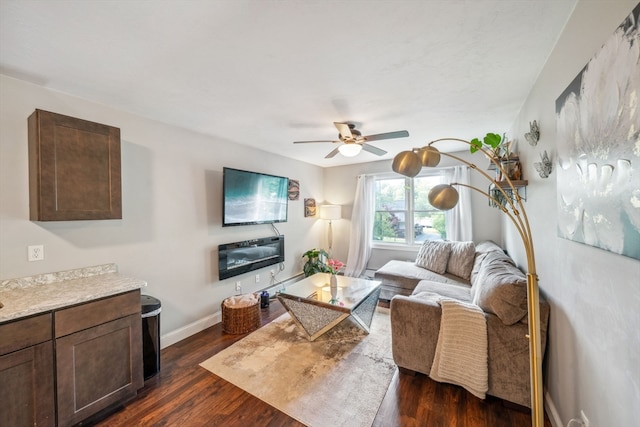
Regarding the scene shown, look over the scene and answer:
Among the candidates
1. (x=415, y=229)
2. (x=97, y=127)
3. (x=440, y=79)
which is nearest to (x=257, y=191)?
(x=97, y=127)

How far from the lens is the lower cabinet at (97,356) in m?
1.53

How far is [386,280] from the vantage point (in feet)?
11.5

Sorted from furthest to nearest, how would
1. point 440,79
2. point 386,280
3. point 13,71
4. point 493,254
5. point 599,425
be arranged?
point 386,280 < point 493,254 < point 440,79 < point 13,71 < point 599,425

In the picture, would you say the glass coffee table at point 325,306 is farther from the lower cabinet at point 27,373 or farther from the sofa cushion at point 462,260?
the lower cabinet at point 27,373

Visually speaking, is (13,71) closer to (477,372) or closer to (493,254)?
(477,372)

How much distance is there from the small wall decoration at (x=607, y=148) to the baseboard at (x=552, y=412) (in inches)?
46.6

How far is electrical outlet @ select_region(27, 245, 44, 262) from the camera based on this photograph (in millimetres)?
1829

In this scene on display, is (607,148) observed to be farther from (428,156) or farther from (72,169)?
(72,169)

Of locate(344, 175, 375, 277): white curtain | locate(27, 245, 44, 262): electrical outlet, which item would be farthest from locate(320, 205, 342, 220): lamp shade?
locate(27, 245, 44, 262): electrical outlet

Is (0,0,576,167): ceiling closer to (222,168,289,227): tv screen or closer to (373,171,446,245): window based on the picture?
(222,168,289,227): tv screen

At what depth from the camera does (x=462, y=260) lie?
3459 millimetres

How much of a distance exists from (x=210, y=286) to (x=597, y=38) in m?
3.66

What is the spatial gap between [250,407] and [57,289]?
161cm

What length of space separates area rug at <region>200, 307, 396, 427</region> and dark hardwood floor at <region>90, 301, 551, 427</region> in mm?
80
